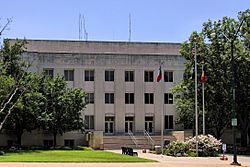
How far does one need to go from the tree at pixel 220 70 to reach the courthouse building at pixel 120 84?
36.0 feet

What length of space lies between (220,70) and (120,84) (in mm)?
18009

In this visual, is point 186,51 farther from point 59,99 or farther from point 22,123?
point 22,123

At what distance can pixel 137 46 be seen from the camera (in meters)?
70.6

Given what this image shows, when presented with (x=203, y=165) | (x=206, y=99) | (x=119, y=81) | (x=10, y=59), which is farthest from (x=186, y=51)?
(x=203, y=165)

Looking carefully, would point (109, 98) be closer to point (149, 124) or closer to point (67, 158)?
point (149, 124)

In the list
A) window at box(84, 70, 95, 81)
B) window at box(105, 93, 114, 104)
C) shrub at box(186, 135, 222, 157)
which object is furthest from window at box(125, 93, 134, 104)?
shrub at box(186, 135, 222, 157)

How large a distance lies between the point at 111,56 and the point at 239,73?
20.4 metres

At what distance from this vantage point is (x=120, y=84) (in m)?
65.6

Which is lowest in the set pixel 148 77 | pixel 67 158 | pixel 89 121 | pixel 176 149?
pixel 67 158

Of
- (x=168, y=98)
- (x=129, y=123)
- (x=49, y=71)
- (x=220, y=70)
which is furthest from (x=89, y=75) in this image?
(x=220, y=70)

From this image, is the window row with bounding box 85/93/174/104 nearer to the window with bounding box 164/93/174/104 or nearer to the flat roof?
the window with bounding box 164/93/174/104

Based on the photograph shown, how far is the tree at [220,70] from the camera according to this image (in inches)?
1970

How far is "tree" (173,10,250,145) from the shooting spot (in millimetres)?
50031

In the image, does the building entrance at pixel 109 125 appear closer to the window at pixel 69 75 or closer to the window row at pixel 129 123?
the window row at pixel 129 123
